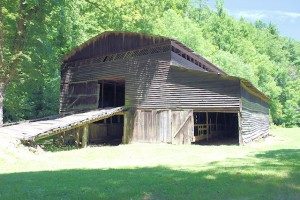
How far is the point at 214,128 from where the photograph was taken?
3775 cm

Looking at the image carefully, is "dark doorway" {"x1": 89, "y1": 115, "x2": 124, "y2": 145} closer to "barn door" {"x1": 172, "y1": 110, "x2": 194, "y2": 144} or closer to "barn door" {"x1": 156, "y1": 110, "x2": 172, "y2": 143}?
"barn door" {"x1": 156, "y1": 110, "x2": 172, "y2": 143}

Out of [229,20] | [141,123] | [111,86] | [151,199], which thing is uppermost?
[229,20]

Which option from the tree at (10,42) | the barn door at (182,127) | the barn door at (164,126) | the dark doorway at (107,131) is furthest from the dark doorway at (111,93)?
the barn door at (182,127)

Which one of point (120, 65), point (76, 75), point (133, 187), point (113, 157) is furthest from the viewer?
point (76, 75)

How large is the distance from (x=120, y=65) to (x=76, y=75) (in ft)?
17.3

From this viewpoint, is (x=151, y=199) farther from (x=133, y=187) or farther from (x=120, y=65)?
(x=120, y=65)

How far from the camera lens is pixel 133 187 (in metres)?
11.3

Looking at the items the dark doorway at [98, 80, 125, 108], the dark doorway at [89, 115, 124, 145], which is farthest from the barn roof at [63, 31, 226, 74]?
the dark doorway at [89, 115, 124, 145]

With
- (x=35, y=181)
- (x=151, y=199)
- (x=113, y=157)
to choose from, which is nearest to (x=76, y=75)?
(x=113, y=157)

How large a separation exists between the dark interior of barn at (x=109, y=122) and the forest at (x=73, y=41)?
17.8 feet

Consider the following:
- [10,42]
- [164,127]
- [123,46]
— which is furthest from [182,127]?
[10,42]

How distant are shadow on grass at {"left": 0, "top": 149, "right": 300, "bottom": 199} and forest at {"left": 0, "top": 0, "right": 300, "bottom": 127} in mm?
19181

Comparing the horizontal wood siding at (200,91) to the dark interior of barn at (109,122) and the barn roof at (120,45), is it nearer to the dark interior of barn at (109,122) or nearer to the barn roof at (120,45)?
the barn roof at (120,45)

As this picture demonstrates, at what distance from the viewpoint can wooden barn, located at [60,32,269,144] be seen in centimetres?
2747
